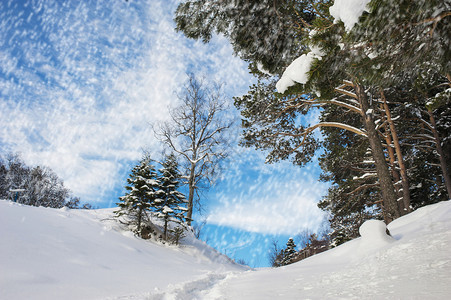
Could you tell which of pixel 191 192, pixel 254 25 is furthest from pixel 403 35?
pixel 191 192

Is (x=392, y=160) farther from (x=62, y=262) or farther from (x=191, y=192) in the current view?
(x=62, y=262)

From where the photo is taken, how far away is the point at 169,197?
1400cm

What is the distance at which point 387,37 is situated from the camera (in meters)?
2.66

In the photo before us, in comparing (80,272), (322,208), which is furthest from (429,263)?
(322,208)

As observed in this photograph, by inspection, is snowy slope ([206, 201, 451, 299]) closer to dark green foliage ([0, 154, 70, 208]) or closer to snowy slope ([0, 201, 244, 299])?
snowy slope ([0, 201, 244, 299])

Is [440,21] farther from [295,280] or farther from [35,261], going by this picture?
[35,261]

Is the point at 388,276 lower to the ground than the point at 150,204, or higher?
lower

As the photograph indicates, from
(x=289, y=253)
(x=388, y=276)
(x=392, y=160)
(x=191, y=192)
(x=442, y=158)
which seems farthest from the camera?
(x=289, y=253)

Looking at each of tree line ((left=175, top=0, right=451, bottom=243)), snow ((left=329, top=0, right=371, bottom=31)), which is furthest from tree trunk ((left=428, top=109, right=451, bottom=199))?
snow ((left=329, top=0, right=371, bottom=31))

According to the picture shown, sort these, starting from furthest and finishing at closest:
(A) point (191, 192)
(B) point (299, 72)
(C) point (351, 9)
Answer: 1. (A) point (191, 192)
2. (B) point (299, 72)
3. (C) point (351, 9)

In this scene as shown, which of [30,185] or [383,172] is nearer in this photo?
[383,172]

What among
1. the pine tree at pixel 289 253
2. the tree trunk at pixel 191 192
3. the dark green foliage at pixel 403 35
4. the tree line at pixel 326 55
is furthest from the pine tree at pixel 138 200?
the pine tree at pixel 289 253

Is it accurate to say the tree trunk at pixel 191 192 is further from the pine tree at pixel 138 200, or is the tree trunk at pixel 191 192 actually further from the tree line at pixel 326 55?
the tree line at pixel 326 55

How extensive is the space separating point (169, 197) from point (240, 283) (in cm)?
1015
